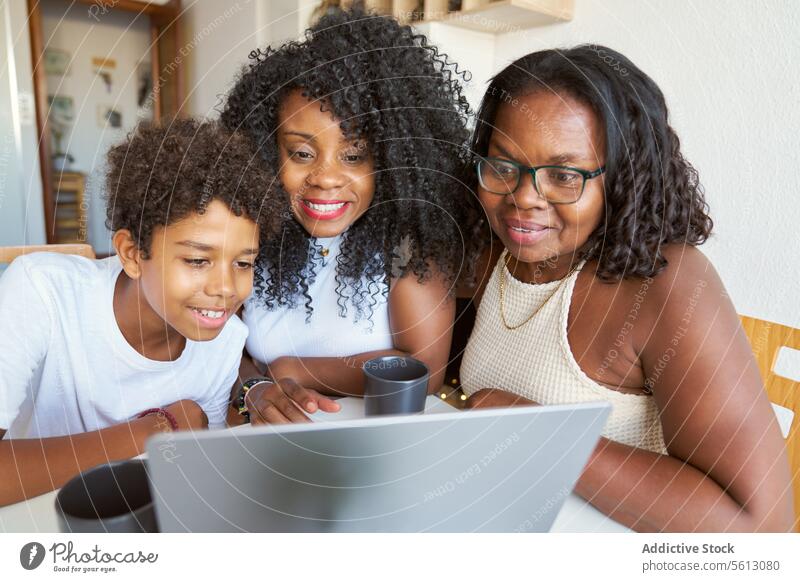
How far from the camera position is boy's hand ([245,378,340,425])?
1.63ft

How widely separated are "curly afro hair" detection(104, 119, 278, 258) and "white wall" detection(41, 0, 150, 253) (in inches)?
1.4

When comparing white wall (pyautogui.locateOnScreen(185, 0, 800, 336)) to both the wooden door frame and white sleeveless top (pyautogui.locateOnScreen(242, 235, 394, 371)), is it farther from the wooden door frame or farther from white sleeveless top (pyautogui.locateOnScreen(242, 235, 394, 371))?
white sleeveless top (pyautogui.locateOnScreen(242, 235, 394, 371))

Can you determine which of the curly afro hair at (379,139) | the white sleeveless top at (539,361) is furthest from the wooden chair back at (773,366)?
the curly afro hair at (379,139)

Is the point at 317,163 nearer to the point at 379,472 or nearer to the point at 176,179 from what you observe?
the point at 176,179

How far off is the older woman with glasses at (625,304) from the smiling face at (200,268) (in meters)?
0.23

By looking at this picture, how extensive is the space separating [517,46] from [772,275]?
1.38 feet

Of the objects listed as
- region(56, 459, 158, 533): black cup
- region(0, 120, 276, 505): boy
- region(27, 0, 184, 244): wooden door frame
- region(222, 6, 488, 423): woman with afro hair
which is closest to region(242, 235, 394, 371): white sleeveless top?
region(222, 6, 488, 423): woman with afro hair

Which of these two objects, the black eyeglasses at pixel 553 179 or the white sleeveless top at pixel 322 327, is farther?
the white sleeveless top at pixel 322 327

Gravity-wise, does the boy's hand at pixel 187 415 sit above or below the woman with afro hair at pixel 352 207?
below

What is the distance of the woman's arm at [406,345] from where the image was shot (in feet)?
1.94

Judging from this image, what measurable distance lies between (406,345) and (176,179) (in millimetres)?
304

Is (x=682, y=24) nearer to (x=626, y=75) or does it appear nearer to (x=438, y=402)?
(x=626, y=75)

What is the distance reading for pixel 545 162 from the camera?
44 centimetres

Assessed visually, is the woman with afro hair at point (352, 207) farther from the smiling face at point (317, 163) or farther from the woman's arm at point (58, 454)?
the woman's arm at point (58, 454)
